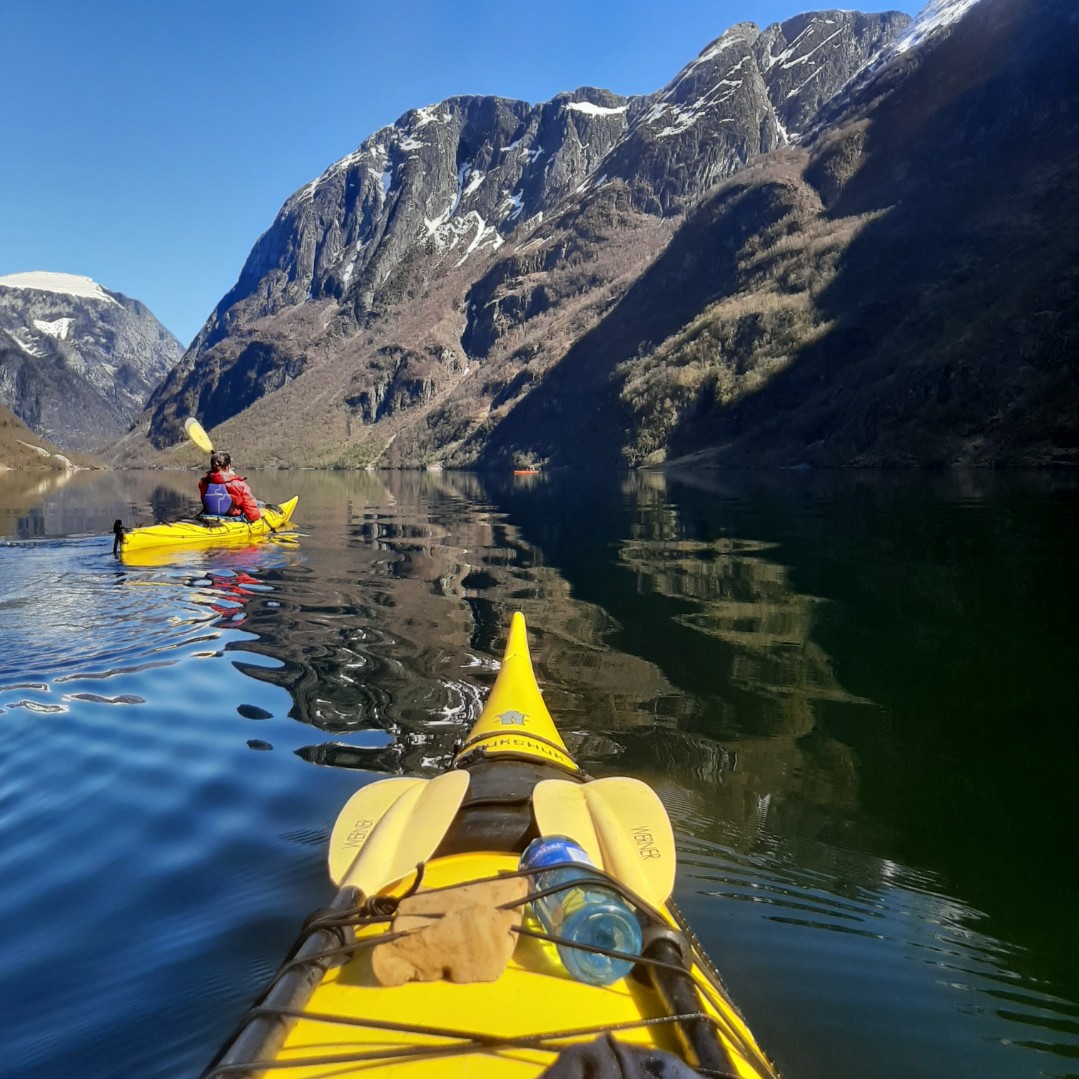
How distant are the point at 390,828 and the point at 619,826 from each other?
970 millimetres

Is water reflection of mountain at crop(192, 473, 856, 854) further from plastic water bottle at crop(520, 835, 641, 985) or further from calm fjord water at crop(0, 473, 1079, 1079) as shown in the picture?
plastic water bottle at crop(520, 835, 641, 985)

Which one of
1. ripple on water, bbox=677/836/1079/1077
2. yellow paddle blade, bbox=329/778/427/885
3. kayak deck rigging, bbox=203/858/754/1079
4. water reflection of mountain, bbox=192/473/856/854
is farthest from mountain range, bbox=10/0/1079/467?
kayak deck rigging, bbox=203/858/754/1079

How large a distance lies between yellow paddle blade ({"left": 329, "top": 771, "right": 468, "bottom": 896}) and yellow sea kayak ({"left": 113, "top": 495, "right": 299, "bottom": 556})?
49.9ft

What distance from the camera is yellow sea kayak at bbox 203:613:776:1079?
208cm

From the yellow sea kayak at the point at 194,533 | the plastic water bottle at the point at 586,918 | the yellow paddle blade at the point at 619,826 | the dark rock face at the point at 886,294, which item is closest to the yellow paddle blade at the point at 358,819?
the yellow paddle blade at the point at 619,826

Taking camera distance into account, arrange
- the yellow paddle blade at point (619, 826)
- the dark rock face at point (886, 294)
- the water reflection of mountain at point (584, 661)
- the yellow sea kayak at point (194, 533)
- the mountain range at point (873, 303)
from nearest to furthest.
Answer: the yellow paddle blade at point (619, 826) < the water reflection of mountain at point (584, 661) < the yellow sea kayak at point (194, 533) < the dark rock face at point (886, 294) < the mountain range at point (873, 303)

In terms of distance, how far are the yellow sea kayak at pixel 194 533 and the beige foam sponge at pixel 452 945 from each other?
53.7 feet

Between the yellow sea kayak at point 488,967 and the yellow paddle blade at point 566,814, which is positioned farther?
the yellow paddle blade at point 566,814

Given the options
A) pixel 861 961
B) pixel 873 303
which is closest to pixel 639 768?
pixel 861 961

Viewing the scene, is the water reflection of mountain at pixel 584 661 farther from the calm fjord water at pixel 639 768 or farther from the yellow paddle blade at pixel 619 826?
the yellow paddle blade at pixel 619 826

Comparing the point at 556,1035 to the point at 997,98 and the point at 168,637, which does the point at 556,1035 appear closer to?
the point at 168,637

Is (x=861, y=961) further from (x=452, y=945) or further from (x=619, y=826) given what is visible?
(x=452, y=945)

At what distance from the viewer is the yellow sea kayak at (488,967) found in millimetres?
2078

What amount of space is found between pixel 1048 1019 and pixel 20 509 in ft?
138
